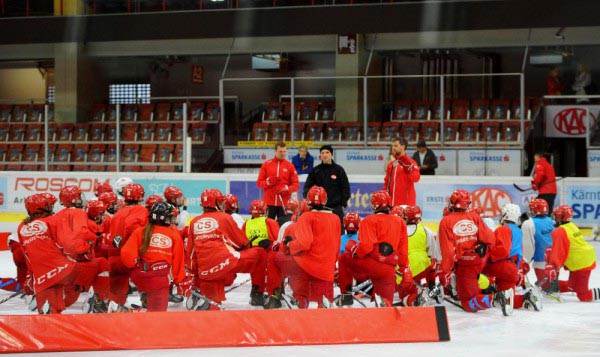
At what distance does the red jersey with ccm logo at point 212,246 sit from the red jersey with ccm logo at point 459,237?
1.97 metres

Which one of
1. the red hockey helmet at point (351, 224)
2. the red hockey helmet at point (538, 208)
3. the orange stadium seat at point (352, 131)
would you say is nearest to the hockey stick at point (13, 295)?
the red hockey helmet at point (351, 224)

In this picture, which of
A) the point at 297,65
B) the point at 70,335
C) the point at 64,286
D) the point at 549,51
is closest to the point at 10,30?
the point at 297,65

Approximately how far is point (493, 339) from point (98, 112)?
17.7 m

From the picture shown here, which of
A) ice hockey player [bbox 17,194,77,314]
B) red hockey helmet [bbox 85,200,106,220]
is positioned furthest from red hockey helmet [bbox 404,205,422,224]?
ice hockey player [bbox 17,194,77,314]

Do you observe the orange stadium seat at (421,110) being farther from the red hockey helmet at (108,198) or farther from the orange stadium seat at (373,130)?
the red hockey helmet at (108,198)

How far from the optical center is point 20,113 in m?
24.7

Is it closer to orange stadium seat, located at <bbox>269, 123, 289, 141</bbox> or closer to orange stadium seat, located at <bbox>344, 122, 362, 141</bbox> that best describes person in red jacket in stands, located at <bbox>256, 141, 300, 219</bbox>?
orange stadium seat, located at <bbox>344, 122, 362, 141</bbox>

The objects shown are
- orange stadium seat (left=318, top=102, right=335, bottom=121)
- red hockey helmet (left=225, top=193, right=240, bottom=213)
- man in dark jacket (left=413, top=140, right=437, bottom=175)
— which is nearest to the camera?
red hockey helmet (left=225, top=193, right=240, bottom=213)

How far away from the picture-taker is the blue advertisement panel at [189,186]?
18.1m

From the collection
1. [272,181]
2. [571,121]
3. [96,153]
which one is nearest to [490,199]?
[571,121]

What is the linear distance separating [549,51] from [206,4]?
821 cm

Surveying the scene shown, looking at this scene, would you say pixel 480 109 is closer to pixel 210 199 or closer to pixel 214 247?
pixel 210 199

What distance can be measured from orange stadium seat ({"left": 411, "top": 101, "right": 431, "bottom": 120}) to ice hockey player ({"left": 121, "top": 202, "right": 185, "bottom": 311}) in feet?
44.9

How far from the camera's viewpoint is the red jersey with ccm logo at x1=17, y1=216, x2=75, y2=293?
8.52 m
